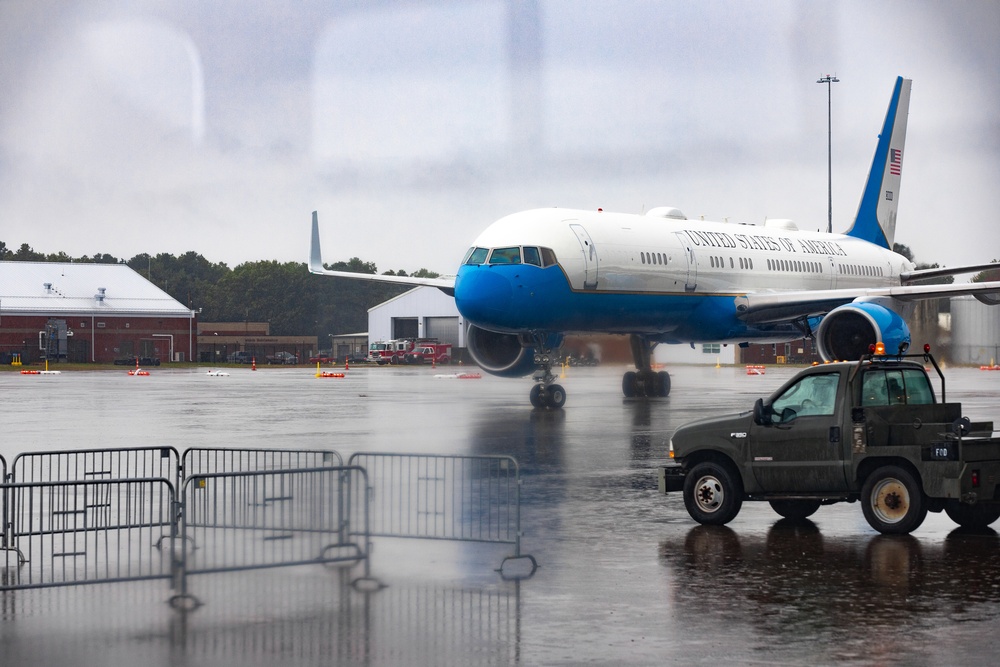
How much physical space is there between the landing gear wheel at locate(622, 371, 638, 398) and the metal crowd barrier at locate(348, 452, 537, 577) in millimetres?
18544

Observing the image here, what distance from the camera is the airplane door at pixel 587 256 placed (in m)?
29.9

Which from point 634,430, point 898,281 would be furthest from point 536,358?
point 898,281

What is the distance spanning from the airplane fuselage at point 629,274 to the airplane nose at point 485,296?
0.02m

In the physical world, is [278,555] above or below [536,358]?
below

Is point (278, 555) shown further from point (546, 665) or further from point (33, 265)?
point (33, 265)

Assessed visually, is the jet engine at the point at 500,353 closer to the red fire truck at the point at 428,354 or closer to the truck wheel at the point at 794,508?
the truck wheel at the point at 794,508

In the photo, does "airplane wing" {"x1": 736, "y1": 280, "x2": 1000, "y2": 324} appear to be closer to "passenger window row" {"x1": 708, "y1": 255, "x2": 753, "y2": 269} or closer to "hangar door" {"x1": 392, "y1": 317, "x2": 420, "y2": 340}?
"passenger window row" {"x1": 708, "y1": 255, "x2": 753, "y2": 269}

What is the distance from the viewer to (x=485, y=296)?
2866 cm

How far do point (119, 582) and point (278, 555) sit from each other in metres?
1.71

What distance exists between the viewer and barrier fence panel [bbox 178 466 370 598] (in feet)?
35.6

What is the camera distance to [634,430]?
77.5 ft

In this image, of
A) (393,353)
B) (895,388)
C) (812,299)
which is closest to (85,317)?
(393,353)

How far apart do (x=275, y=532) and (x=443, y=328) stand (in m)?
88.6

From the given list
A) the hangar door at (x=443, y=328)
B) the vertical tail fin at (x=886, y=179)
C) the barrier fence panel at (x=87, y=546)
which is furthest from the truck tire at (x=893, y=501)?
the hangar door at (x=443, y=328)
